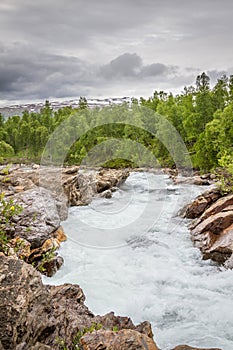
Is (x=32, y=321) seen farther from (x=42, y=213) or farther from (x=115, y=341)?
(x=42, y=213)

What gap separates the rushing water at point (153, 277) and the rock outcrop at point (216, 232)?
1.52 ft

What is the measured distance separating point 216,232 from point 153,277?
13.1 feet

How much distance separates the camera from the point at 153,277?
1127 centimetres

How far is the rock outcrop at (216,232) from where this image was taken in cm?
1229

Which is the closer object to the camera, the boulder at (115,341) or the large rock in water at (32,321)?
the large rock in water at (32,321)

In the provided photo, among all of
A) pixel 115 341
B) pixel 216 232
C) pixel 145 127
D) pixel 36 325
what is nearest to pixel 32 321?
pixel 36 325

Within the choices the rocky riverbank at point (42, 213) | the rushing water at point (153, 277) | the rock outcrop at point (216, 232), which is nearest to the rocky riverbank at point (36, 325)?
the rocky riverbank at point (42, 213)

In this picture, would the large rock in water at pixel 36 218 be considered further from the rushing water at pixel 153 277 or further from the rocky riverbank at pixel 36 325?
the rocky riverbank at pixel 36 325

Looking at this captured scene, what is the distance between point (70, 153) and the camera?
65938 mm

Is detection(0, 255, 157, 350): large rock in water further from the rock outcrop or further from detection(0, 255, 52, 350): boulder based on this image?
the rock outcrop

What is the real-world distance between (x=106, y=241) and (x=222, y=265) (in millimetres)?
5875

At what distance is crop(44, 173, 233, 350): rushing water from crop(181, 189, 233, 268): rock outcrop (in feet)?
1.52

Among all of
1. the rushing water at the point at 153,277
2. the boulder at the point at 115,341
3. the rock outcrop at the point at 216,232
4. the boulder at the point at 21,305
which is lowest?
the rushing water at the point at 153,277

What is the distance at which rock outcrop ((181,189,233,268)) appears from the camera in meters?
12.3
